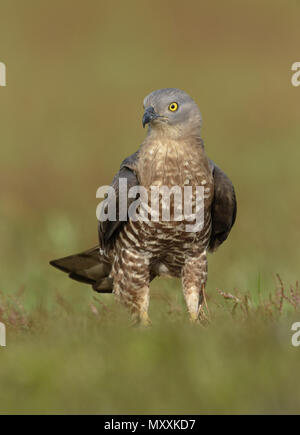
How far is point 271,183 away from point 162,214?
8.24 m

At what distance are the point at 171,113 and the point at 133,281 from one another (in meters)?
1.52

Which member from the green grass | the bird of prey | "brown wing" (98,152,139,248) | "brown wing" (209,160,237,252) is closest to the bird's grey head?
the bird of prey

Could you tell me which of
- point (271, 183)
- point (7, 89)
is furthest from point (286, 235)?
point (7, 89)

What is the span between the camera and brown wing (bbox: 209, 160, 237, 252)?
7.62 m

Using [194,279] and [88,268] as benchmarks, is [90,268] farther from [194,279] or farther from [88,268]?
[194,279]

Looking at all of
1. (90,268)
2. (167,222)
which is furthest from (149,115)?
(90,268)

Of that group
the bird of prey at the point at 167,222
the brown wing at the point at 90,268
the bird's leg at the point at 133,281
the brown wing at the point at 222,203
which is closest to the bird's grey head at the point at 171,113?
the bird of prey at the point at 167,222

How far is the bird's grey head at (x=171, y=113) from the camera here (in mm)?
7234

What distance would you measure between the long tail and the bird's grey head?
171 cm

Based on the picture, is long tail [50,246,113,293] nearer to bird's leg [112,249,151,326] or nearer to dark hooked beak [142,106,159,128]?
bird's leg [112,249,151,326]

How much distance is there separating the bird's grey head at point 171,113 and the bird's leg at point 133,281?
111 centimetres

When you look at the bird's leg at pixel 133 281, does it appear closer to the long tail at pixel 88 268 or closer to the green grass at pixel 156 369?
the long tail at pixel 88 268
